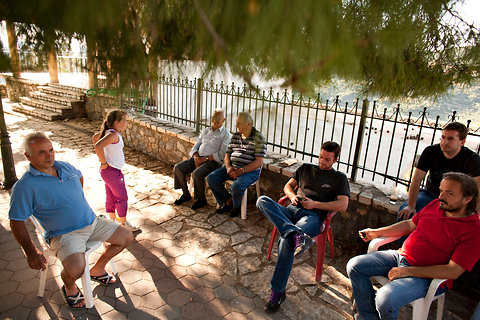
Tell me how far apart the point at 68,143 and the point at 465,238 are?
757cm

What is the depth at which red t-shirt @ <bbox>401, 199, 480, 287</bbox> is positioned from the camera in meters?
Answer: 2.18

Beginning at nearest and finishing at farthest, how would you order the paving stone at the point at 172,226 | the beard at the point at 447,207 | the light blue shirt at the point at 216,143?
the beard at the point at 447,207, the paving stone at the point at 172,226, the light blue shirt at the point at 216,143

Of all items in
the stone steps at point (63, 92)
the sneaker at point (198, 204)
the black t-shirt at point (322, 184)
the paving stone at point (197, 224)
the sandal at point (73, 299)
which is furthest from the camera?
the stone steps at point (63, 92)

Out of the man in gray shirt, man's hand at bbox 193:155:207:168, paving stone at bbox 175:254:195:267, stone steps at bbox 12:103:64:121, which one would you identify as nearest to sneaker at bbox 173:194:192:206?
the man in gray shirt

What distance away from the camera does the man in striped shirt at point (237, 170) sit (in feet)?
13.4

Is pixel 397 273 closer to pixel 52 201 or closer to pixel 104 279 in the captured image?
pixel 104 279

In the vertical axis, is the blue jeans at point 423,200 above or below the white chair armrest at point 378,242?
above

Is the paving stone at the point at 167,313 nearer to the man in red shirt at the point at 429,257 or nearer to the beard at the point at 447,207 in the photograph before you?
the man in red shirt at the point at 429,257

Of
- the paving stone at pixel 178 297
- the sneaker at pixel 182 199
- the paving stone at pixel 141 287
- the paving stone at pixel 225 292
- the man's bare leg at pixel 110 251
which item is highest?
the man's bare leg at pixel 110 251

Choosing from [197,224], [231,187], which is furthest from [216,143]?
[197,224]

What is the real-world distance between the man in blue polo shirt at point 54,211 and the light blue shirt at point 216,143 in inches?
82.8

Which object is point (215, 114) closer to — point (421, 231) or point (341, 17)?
point (421, 231)

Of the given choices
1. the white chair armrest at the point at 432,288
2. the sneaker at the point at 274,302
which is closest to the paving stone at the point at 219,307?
the sneaker at the point at 274,302

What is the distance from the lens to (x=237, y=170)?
415 cm
